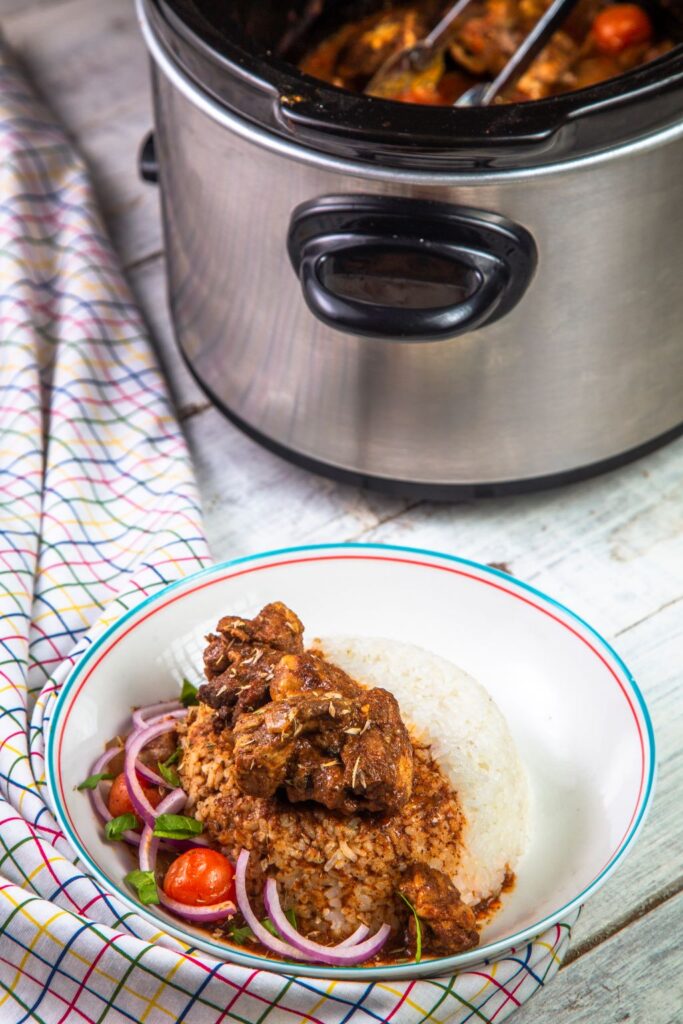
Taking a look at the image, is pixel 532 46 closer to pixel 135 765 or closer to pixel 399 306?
pixel 399 306

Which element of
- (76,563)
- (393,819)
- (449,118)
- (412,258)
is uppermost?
(449,118)

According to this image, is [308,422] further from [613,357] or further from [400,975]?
[400,975]

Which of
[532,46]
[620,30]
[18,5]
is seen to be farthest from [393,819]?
[18,5]

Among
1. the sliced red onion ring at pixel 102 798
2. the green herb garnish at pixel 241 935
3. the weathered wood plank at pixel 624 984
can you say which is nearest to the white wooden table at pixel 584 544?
the weathered wood plank at pixel 624 984

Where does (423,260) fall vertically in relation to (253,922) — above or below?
above

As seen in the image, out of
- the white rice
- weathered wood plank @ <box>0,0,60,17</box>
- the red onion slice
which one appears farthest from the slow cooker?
weathered wood plank @ <box>0,0,60,17</box>

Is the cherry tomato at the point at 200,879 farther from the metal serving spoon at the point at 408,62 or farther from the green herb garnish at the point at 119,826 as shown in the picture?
the metal serving spoon at the point at 408,62

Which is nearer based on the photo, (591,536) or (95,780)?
(95,780)
